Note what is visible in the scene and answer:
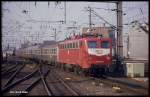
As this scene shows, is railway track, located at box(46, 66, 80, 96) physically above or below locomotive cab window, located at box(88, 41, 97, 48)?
Answer: below

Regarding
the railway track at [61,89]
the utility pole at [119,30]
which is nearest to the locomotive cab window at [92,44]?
the utility pole at [119,30]

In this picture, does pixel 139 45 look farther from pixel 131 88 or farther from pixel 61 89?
pixel 61 89

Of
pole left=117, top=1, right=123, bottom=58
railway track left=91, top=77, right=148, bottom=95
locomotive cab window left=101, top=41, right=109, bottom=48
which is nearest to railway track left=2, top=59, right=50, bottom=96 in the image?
railway track left=91, top=77, right=148, bottom=95

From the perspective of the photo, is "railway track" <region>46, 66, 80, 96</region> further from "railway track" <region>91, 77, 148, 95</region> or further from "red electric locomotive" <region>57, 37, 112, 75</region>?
"red electric locomotive" <region>57, 37, 112, 75</region>

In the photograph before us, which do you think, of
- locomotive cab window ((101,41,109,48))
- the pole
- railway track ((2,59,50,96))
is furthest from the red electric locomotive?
railway track ((2,59,50,96))

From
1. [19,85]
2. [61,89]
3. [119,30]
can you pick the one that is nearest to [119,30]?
[119,30]

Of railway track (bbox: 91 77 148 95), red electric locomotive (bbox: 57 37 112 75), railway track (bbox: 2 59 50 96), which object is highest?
red electric locomotive (bbox: 57 37 112 75)

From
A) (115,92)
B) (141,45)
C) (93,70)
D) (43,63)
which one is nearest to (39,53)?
(43,63)

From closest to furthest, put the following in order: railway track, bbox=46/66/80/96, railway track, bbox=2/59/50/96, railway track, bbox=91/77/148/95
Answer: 1. railway track, bbox=91/77/148/95
2. railway track, bbox=46/66/80/96
3. railway track, bbox=2/59/50/96

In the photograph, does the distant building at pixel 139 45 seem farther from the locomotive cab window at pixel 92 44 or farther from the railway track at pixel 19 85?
the railway track at pixel 19 85

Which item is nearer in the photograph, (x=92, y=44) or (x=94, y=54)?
(x=94, y=54)

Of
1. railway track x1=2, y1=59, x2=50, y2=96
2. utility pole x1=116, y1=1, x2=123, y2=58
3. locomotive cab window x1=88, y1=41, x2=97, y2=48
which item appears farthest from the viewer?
utility pole x1=116, y1=1, x2=123, y2=58

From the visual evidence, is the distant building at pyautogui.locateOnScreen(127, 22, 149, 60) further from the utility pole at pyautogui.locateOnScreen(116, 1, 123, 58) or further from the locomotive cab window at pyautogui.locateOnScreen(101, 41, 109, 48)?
the locomotive cab window at pyautogui.locateOnScreen(101, 41, 109, 48)

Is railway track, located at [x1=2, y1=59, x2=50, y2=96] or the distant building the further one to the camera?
the distant building
